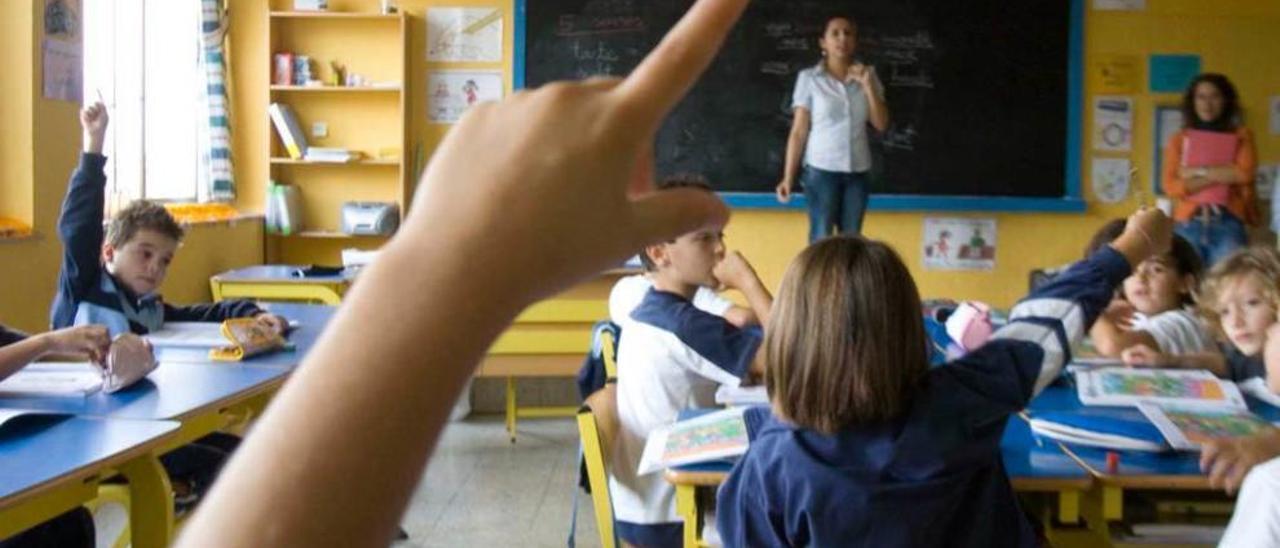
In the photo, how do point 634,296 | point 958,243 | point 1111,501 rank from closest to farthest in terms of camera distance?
1. point 1111,501
2. point 634,296
3. point 958,243

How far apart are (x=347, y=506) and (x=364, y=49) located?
6483 millimetres

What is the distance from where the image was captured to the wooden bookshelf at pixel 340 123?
6422 millimetres

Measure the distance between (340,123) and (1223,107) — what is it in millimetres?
4345

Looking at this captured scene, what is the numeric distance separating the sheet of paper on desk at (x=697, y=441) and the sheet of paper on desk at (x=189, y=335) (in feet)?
4.32

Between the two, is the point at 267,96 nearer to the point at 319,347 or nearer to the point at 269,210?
the point at 269,210

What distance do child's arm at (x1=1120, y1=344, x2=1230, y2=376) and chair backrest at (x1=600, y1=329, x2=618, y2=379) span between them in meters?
1.35

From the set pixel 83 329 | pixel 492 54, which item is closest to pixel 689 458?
pixel 83 329

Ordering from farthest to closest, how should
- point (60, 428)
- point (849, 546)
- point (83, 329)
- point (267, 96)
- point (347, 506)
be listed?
point (267, 96), point (83, 329), point (60, 428), point (849, 546), point (347, 506)

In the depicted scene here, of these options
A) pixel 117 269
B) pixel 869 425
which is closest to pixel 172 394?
pixel 117 269

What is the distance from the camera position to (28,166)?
4.28m

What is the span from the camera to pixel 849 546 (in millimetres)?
1762

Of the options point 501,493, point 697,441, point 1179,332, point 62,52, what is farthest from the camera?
point 501,493

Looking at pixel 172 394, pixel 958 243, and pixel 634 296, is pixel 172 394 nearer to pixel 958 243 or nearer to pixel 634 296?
pixel 634 296

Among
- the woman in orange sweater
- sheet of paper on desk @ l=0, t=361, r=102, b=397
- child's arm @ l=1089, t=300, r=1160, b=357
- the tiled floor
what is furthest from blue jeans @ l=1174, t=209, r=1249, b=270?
sheet of paper on desk @ l=0, t=361, r=102, b=397
